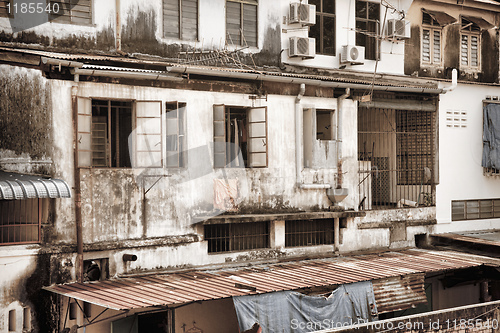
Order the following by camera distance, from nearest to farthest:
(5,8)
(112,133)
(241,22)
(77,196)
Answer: (5,8)
(77,196)
(112,133)
(241,22)

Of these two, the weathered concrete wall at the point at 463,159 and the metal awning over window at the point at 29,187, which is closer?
the metal awning over window at the point at 29,187

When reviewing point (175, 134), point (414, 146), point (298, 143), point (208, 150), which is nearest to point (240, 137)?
point (208, 150)

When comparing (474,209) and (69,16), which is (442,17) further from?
(69,16)

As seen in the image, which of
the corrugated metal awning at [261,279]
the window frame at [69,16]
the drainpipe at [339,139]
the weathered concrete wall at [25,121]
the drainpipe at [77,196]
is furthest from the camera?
the drainpipe at [339,139]

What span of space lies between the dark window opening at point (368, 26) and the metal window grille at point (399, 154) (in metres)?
1.75

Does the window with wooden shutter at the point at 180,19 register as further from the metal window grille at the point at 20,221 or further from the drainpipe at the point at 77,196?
the metal window grille at the point at 20,221

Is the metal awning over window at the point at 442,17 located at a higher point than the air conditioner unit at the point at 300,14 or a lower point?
higher

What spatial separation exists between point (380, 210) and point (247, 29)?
239 inches

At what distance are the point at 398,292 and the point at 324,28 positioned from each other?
6.95 meters

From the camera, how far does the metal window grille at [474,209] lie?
18.0 meters

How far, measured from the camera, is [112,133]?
13406 mm

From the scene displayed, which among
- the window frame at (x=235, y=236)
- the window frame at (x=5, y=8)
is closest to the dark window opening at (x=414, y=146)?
the window frame at (x=235, y=236)

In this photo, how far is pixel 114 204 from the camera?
1241 centimetres

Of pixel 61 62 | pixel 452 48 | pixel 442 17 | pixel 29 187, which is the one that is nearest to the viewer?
pixel 29 187
